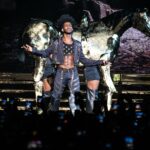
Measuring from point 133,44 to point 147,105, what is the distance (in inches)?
249

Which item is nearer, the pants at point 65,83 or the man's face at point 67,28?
the man's face at point 67,28

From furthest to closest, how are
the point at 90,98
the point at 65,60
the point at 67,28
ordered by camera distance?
1. the point at 90,98
2. the point at 65,60
3. the point at 67,28

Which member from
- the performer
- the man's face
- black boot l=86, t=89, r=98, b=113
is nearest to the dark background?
black boot l=86, t=89, r=98, b=113

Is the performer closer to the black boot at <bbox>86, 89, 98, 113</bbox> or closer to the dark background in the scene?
the black boot at <bbox>86, 89, 98, 113</bbox>

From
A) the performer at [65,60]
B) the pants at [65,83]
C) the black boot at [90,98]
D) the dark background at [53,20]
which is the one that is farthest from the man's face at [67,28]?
the dark background at [53,20]

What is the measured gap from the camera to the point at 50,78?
917 cm

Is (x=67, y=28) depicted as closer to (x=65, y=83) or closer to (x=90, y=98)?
(x=65, y=83)

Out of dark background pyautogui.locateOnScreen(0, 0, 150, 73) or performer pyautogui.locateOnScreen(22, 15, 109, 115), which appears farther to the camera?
dark background pyautogui.locateOnScreen(0, 0, 150, 73)

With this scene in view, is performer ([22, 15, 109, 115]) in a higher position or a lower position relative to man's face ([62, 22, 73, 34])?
lower

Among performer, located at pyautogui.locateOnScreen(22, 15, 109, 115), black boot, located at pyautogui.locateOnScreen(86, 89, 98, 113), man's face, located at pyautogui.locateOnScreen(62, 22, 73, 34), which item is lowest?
black boot, located at pyautogui.locateOnScreen(86, 89, 98, 113)

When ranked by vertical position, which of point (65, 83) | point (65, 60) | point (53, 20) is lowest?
point (65, 83)

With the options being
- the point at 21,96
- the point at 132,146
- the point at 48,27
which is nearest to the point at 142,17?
the point at 48,27

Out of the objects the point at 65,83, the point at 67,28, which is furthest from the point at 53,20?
the point at 67,28

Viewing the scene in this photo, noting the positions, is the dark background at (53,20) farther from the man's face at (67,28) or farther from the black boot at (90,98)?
the man's face at (67,28)
